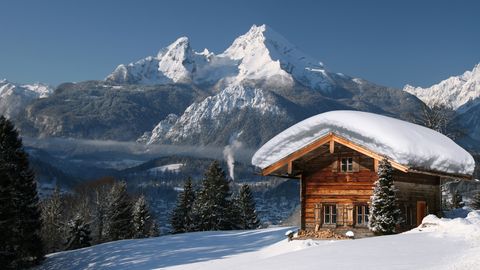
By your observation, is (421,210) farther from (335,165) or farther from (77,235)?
(77,235)

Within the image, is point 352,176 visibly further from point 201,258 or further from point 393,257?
point 393,257

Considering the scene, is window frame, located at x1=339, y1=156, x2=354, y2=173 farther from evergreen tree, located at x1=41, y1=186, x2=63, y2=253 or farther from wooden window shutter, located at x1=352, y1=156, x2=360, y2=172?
evergreen tree, located at x1=41, y1=186, x2=63, y2=253

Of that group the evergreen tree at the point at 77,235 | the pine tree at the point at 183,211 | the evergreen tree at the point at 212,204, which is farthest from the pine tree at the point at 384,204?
the pine tree at the point at 183,211

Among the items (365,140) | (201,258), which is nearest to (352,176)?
(365,140)

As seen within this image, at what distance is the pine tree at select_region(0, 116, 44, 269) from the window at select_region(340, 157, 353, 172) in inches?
750

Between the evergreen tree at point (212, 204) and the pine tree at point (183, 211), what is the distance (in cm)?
260

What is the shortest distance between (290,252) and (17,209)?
24.2 m

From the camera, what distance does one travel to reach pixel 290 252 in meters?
19.8

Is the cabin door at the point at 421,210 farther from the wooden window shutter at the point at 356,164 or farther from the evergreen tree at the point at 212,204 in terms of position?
the evergreen tree at the point at 212,204

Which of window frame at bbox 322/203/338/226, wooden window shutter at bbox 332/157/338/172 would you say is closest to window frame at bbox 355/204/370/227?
window frame at bbox 322/203/338/226

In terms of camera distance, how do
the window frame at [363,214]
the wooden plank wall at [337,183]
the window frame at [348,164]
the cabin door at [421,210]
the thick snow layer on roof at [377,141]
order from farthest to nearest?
the cabin door at [421,210], the window frame at [348,164], the wooden plank wall at [337,183], the window frame at [363,214], the thick snow layer on roof at [377,141]

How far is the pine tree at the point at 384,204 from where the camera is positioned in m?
26.2

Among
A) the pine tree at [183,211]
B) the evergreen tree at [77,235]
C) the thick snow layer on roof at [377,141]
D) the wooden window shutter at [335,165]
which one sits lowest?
the evergreen tree at [77,235]

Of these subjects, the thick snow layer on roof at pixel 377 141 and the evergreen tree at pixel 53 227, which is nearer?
the thick snow layer on roof at pixel 377 141
